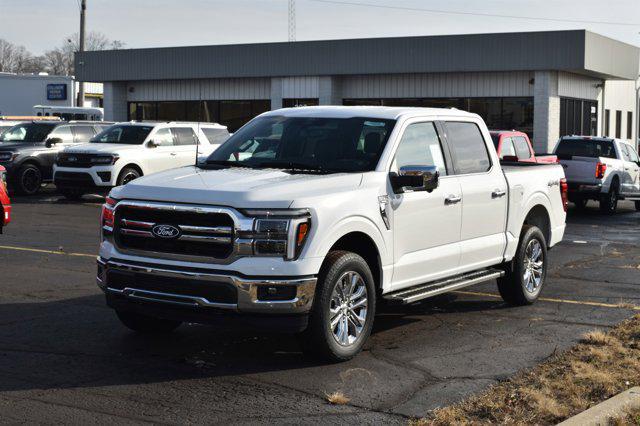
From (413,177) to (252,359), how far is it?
193 centimetres

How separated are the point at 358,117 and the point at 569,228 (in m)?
11.9

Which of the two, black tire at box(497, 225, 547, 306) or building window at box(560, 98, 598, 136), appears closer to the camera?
black tire at box(497, 225, 547, 306)

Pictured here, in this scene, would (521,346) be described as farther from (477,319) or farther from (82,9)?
(82,9)

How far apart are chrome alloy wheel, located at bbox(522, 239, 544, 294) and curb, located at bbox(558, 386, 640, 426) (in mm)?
3645

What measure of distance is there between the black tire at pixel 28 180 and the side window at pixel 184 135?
3.65 metres

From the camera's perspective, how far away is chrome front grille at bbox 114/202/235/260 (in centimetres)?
706

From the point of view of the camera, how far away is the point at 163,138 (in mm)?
23594

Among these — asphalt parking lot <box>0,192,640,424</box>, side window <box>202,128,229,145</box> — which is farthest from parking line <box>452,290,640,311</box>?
side window <box>202,128,229,145</box>

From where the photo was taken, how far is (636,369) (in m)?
7.32

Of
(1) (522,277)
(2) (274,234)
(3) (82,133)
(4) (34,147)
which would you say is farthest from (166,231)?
(3) (82,133)

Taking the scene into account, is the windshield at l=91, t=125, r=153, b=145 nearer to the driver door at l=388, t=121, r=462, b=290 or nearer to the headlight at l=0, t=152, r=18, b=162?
the headlight at l=0, t=152, r=18, b=162

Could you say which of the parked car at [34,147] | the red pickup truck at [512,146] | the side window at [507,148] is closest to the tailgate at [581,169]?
the red pickup truck at [512,146]

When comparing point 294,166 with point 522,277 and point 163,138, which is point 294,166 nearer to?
point 522,277

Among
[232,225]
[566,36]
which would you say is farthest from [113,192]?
[566,36]
